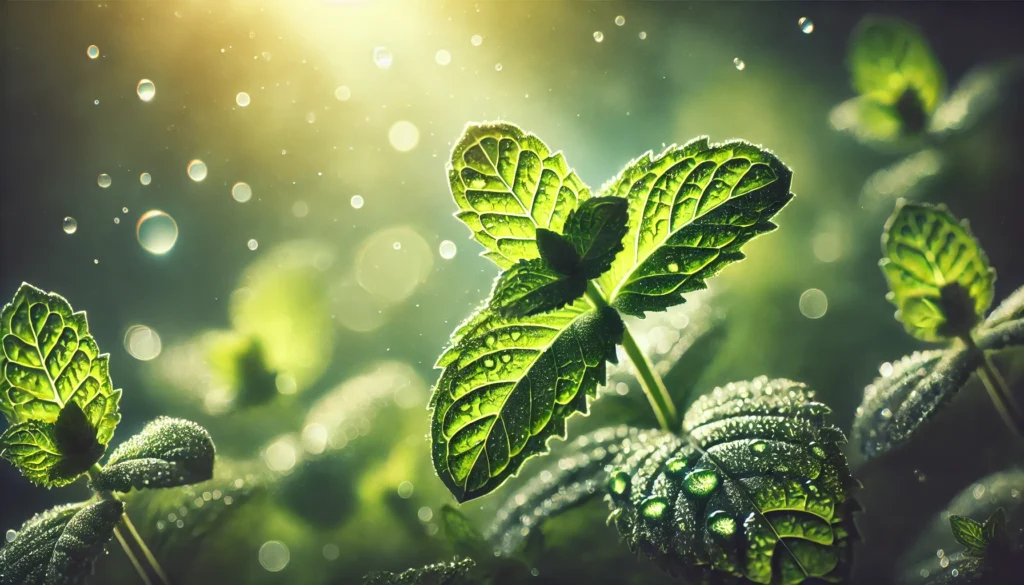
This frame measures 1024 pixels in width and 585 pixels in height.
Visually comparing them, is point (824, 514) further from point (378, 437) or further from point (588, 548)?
point (378, 437)

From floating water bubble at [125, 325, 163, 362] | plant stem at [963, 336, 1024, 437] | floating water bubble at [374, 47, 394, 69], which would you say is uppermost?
floating water bubble at [374, 47, 394, 69]

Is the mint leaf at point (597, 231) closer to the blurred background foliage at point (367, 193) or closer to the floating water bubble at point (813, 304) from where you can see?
the blurred background foliage at point (367, 193)

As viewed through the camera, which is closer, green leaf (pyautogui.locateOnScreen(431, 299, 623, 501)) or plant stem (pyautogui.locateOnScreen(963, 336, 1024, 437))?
green leaf (pyautogui.locateOnScreen(431, 299, 623, 501))

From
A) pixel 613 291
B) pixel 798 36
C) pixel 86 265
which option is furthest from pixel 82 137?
pixel 798 36

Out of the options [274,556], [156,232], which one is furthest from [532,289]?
[156,232]

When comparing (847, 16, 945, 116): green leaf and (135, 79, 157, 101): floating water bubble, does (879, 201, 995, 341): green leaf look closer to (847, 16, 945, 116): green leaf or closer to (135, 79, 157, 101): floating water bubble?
(847, 16, 945, 116): green leaf

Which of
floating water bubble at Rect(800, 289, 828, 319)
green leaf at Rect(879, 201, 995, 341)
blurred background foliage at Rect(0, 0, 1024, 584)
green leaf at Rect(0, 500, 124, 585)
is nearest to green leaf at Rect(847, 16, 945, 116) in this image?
blurred background foliage at Rect(0, 0, 1024, 584)

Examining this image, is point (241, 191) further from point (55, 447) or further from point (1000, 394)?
point (1000, 394)
